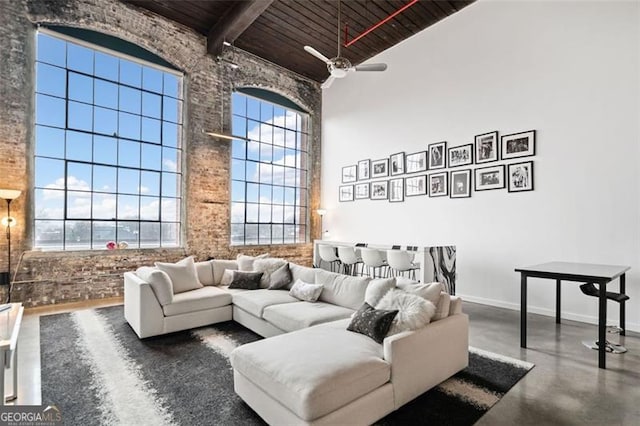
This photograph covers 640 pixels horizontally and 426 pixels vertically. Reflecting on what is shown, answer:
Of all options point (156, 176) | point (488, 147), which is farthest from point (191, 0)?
point (488, 147)

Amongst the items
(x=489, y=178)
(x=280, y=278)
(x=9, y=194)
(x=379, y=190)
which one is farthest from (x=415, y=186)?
(x=9, y=194)

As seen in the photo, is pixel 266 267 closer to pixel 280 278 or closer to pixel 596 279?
pixel 280 278

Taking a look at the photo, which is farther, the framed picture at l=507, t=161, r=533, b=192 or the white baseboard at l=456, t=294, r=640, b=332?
the framed picture at l=507, t=161, r=533, b=192

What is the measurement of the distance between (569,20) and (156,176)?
23.5ft

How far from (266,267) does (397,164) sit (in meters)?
3.62

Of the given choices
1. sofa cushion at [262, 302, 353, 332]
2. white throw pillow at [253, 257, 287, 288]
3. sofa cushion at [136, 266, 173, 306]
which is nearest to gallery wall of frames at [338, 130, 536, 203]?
white throw pillow at [253, 257, 287, 288]

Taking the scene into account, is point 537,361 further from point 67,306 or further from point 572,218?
point 67,306

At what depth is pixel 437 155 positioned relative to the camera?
6.04 metres

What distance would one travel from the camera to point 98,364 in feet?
9.66

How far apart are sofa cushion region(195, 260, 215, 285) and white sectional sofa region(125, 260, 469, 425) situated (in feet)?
2.94

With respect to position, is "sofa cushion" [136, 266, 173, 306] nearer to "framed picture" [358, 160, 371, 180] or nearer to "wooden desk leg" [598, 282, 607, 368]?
"wooden desk leg" [598, 282, 607, 368]

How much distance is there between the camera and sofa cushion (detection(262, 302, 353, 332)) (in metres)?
3.17

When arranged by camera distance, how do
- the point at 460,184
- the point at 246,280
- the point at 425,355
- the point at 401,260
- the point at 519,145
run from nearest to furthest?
1. the point at 425,355
2. the point at 246,280
3. the point at 519,145
4. the point at 401,260
5. the point at 460,184

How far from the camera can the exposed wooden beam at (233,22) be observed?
17.9ft
